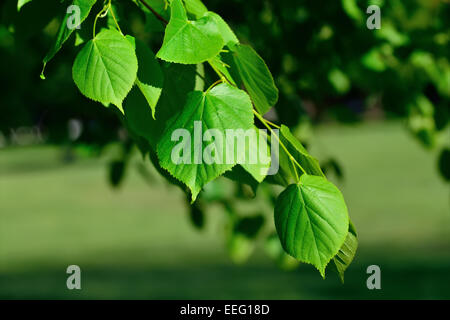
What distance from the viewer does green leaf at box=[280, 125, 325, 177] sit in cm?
137

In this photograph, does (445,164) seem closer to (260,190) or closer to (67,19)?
(260,190)

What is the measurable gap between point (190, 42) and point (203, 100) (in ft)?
0.40

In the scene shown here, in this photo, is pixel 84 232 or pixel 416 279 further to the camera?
pixel 84 232

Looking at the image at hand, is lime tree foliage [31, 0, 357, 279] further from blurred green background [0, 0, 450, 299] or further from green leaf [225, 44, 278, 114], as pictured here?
blurred green background [0, 0, 450, 299]

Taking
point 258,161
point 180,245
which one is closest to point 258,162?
point 258,161

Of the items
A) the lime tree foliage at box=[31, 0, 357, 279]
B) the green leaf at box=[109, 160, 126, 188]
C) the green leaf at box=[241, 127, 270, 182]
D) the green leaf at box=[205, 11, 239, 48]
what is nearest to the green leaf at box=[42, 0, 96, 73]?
the lime tree foliage at box=[31, 0, 357, 279]

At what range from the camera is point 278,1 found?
3066 millimetres

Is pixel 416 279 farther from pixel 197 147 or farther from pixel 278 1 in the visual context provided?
pixel 197 147

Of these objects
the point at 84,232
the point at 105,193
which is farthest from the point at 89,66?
the point at 105,193

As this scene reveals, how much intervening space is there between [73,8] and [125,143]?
3.42 meters

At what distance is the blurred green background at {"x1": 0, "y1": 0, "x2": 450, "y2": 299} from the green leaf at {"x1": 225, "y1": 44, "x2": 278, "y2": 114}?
0.26 meters

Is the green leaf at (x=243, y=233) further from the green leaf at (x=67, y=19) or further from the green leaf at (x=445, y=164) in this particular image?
the green leaf at (x=67, y=19)

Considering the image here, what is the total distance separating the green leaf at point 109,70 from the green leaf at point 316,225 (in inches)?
15.7

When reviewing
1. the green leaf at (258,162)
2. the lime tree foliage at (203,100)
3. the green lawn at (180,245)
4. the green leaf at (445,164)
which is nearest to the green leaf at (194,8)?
the lime tree foliage at (203,100)
